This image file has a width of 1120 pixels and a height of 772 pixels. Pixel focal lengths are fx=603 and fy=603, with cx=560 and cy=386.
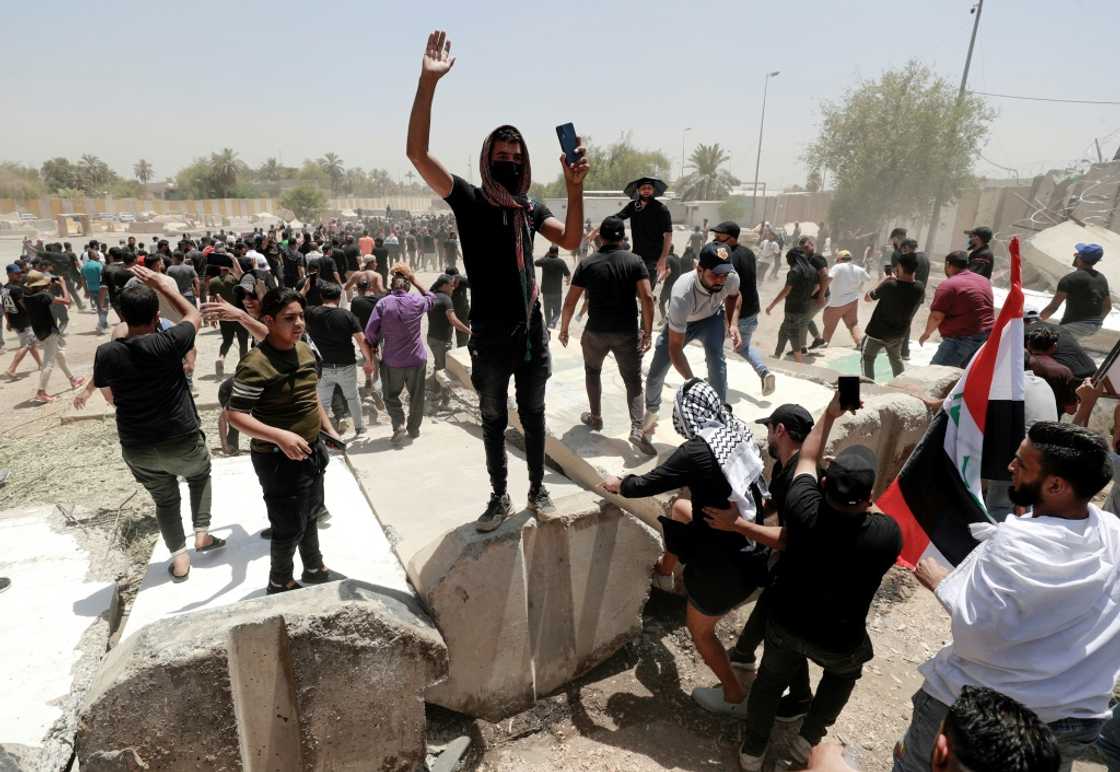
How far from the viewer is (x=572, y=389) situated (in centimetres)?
607

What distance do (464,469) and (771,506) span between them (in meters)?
2.89

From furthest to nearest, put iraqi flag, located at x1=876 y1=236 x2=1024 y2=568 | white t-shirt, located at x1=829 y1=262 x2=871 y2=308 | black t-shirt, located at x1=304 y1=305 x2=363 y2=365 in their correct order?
white t-shirt, located at x1=829 y1=262 x2=871 y2=308
black t-shirt, located at x1=304 y1=305 x2=363 y2=365
iraqi flag, located at x1=876 y1=236 x2=1024 y2=568

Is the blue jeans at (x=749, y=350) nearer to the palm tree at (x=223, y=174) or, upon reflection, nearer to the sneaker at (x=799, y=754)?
the sneaker at (x=799, y=754)

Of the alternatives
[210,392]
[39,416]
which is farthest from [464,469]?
[39,416]

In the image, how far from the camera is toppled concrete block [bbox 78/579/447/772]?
7.75ft

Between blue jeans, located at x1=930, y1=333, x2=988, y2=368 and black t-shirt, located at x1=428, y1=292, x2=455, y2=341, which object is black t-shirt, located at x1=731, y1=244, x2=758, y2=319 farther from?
black t-shirt, located at x1=428, y1=292, x2=455, y2=341

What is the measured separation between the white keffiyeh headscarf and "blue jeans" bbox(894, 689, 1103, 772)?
996 millimetres

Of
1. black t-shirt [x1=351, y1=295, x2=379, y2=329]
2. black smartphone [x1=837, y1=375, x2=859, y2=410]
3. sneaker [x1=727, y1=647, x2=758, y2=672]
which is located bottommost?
sneaker [x1=727, y1=647, x2=758, y2=672]

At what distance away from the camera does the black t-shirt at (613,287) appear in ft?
14.1

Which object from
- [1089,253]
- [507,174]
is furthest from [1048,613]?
[1089,253]

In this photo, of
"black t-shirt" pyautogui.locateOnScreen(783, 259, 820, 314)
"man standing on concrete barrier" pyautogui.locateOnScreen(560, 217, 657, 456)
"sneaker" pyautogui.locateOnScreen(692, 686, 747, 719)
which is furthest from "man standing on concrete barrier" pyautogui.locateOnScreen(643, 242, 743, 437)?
"black t-shirt" pyautogui.locateOnScreen(783, 259, 820, 314)

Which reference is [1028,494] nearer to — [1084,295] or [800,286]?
[1084,295]

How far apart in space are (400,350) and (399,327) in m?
0.22

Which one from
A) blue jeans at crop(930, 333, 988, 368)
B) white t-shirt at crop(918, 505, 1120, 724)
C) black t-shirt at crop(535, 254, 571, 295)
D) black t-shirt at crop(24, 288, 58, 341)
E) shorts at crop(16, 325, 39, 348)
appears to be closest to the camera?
white t-shirt at crop(918, 505, 1120, 724)
